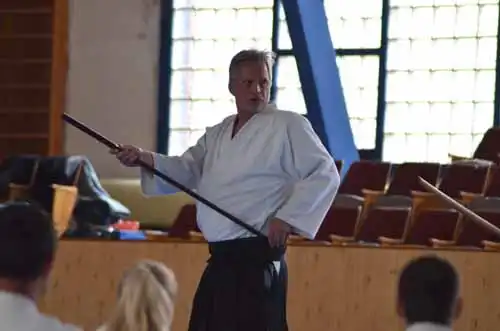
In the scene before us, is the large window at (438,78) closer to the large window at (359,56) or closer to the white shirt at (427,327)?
the large window at (359,56)

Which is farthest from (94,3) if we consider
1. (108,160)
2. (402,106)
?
(402,106)

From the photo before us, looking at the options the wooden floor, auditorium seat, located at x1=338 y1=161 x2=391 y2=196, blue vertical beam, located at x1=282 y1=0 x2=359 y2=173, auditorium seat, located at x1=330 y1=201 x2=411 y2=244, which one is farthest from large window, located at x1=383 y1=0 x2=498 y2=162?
the wooden floor

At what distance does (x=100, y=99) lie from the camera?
35.9 ft

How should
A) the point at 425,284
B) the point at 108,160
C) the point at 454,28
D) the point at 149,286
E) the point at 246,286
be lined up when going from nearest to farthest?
the point at 425,284 → the point at 149,286 → the point at 246,286 → the point at 454,28 → the point at 108,160

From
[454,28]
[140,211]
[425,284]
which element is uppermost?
[454,28]

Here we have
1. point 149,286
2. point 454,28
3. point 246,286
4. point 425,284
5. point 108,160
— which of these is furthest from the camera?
point 108,160

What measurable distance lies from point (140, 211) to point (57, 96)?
185cm

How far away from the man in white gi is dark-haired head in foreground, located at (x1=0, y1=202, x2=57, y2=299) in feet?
5.39

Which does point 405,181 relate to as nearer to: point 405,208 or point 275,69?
point 405,208

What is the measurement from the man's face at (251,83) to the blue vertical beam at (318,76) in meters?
5.60

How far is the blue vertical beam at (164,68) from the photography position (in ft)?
35.4

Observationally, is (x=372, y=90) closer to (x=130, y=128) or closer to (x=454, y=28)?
(x=454, y=28)

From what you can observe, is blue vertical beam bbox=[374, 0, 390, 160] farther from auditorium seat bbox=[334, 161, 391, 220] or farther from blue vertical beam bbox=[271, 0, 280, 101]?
auditorium seat bbox=[334, 161, 391, 220]

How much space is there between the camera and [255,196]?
3.51 metres
